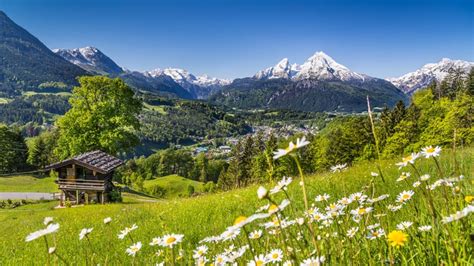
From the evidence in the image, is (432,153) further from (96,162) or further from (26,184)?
(26,184)

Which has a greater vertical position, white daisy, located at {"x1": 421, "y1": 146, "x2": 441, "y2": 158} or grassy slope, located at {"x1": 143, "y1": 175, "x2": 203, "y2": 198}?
white daisy, located at {"x1": 421, "y1": 146, "x2": 441, "y2": 158}

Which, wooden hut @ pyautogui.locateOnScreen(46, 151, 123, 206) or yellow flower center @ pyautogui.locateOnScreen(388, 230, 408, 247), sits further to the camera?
wooden hut @ pyautogui.locateOnScreen(46, 151, 123, 206)

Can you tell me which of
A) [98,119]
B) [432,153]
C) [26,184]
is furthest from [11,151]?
[432,153]

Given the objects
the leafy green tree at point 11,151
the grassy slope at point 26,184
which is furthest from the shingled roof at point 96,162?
the leafy green tree at point 11,151

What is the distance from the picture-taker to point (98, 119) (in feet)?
110

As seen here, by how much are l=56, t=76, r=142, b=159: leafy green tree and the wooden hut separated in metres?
2.75

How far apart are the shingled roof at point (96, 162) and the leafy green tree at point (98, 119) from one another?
2.52m

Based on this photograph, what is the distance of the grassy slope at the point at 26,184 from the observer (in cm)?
4531

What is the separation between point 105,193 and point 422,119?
1643 inches

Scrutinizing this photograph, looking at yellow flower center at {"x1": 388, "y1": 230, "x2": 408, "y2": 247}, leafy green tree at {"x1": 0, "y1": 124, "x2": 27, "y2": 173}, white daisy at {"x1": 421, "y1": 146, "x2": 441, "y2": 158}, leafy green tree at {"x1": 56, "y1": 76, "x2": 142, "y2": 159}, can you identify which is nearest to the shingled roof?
leafy green tree at {"x1": 56, "y1": 76, "x2": 142, "y2": 159}

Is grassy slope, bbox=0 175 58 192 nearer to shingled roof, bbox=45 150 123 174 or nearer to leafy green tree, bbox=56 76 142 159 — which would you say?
leafy green tree, bbox=56 76 142 159

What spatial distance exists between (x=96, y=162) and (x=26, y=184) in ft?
84.6

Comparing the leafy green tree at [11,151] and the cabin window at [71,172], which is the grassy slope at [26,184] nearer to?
the leafy green tree at [11,151]

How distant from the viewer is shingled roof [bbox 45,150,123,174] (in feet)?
94.9
